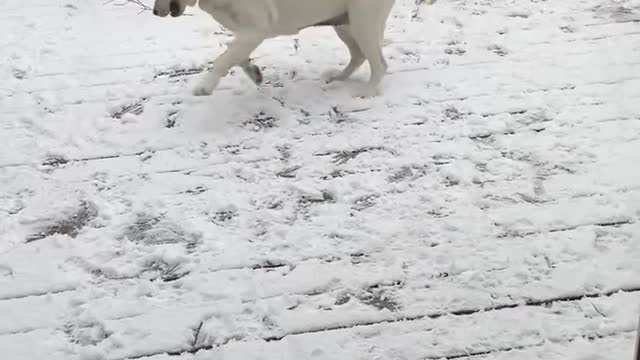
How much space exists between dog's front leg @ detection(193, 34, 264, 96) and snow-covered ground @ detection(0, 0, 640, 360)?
0.04 meters

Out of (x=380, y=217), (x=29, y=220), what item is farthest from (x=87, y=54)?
(x=380, y=217)

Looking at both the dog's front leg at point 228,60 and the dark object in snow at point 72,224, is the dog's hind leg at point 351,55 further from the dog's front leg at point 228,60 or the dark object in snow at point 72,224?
the dark object in snow at point 72,224

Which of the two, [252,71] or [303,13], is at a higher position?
[303,13]

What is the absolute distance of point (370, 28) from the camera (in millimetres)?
2020

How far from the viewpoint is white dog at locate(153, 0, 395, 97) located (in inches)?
76.8

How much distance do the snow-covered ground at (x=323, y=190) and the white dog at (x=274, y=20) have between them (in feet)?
0.33

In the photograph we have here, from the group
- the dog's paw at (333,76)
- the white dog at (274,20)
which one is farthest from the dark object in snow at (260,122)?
the dog's paw at (333,76)

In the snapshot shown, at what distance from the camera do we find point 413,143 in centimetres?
195

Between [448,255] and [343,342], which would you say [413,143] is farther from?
[343,342]

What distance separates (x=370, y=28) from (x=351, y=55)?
0.17 m

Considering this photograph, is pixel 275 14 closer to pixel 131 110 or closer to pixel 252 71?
pixel 252 71

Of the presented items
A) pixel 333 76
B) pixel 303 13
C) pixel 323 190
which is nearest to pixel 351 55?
pixel 333 76

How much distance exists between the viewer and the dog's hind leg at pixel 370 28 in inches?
78.6

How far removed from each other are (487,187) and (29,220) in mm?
943
